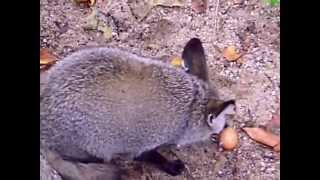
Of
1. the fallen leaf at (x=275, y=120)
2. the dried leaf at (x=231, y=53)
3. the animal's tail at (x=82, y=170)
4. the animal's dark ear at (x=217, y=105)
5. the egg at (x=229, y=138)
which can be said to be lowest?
the animal's tail at (x=82, y=170)

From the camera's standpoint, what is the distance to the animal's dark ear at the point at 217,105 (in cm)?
192

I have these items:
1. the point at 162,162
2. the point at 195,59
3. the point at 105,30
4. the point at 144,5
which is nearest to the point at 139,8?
the point at 144,5

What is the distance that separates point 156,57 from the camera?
76.6 inches

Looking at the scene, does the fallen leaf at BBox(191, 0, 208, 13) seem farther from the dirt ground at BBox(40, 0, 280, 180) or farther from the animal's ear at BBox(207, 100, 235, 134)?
the animal's ear at BBox(207, 100, 235, 134)

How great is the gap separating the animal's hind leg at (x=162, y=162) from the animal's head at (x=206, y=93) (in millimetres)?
114

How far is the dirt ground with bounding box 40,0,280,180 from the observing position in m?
1.94

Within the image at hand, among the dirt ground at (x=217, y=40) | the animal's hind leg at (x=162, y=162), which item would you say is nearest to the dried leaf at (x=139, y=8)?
the dirt ground at (x=217, y=40)

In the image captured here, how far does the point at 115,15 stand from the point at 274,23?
503 millimetres

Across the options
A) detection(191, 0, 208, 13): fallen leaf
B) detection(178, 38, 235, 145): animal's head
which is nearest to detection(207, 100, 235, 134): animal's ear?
detection(178, 38, 235, 145): animal's head

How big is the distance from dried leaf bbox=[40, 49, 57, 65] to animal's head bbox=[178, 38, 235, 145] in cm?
41

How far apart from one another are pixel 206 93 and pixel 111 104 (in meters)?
0.30

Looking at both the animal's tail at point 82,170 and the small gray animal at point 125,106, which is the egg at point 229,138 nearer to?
the small gray animal at point 125,106
